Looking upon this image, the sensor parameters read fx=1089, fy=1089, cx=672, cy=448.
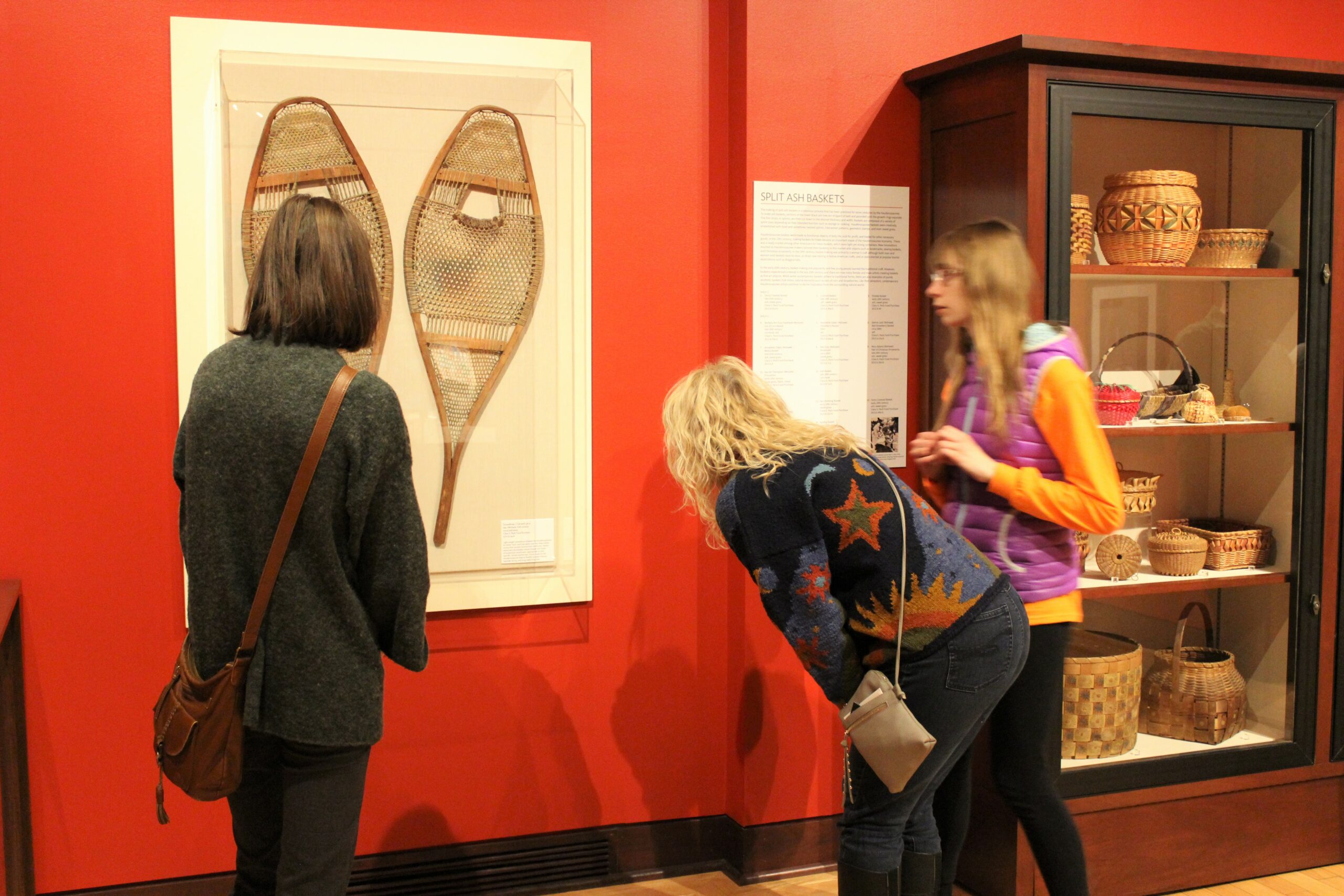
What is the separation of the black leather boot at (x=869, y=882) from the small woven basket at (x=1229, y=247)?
1.77 m

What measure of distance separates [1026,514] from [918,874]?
27.0 inches

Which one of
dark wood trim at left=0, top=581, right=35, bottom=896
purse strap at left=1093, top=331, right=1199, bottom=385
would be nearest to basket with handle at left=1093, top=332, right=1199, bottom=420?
purse strap at left=1093, top=331, right=1199, bottom=385

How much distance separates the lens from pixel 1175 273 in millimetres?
2717

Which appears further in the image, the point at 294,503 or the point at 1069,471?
the point at 1069,471

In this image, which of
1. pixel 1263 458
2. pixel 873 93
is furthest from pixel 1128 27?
pixel 1263 458

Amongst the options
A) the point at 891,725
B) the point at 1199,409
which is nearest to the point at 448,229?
the point at 891,725

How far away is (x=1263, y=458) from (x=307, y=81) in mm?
2523

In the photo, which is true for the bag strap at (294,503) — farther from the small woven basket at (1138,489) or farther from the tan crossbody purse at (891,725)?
the small woven basket at (1138,489)

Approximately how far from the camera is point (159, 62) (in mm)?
2393

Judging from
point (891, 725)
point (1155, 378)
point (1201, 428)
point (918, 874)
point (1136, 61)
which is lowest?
point (918, 874)

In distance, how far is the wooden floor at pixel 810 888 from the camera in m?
2.71

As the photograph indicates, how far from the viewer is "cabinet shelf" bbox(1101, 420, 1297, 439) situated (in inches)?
107

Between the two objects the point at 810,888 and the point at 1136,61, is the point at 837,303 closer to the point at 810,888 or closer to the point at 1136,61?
the point at 1136,61

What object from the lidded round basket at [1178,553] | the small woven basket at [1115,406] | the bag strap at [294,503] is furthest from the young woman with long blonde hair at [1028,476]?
the bag strap at [294,503]
